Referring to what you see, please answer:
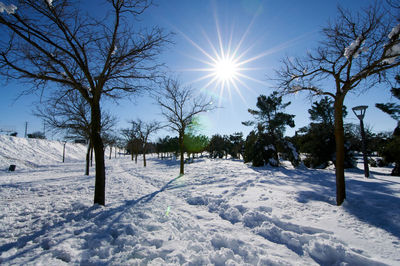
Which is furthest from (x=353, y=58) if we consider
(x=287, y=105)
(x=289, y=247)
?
(x=287, y=105)

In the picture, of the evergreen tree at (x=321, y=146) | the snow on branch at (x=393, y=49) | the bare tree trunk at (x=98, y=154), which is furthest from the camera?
the evergreen tree at (x=321, y=146)

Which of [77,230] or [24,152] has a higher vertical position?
[24,152]

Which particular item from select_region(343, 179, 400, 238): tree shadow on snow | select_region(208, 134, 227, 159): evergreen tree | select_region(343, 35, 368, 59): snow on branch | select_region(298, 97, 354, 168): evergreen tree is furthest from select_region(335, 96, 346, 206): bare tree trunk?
select_region(208, 134, 227, 159): evergreen tree

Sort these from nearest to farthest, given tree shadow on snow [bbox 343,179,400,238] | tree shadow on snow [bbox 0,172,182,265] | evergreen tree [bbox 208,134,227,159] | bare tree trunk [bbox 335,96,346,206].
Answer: tree shadow on snow [bbox 0,172,182,265] → tree shadow on snow [bbox 343,179,400,238] → bare tree trunk [bbox 335,96,346,206] → evergreen tree [bbox 208,134,227,159]

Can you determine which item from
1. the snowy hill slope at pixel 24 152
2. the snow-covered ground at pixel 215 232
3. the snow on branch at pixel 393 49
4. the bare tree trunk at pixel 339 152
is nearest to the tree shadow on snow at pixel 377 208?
the snow-covered ground at pixel 215 232

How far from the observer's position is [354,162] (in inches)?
548

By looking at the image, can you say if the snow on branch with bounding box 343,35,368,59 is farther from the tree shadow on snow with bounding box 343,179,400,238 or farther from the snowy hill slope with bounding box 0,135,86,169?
the snowy hill slope with bounding box 0,135,86,169

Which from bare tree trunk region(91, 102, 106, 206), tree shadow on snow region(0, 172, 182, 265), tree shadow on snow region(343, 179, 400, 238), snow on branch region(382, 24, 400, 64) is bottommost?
tree shadow on snow region(0, 172, 182, 265)

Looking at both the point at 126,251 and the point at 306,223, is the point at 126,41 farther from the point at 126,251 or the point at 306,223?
the point at 306,223

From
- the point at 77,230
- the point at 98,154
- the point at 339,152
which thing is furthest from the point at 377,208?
the point at 98,154

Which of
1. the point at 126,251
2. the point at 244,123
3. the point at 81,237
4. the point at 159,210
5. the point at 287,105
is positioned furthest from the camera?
the point at 244,123

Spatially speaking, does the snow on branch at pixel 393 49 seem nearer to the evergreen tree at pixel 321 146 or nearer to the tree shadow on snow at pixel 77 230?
the tree shadow on snow at pixel 77 230

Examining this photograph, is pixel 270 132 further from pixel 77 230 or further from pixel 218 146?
pixel 218 146

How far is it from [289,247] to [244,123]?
16.1 metres
